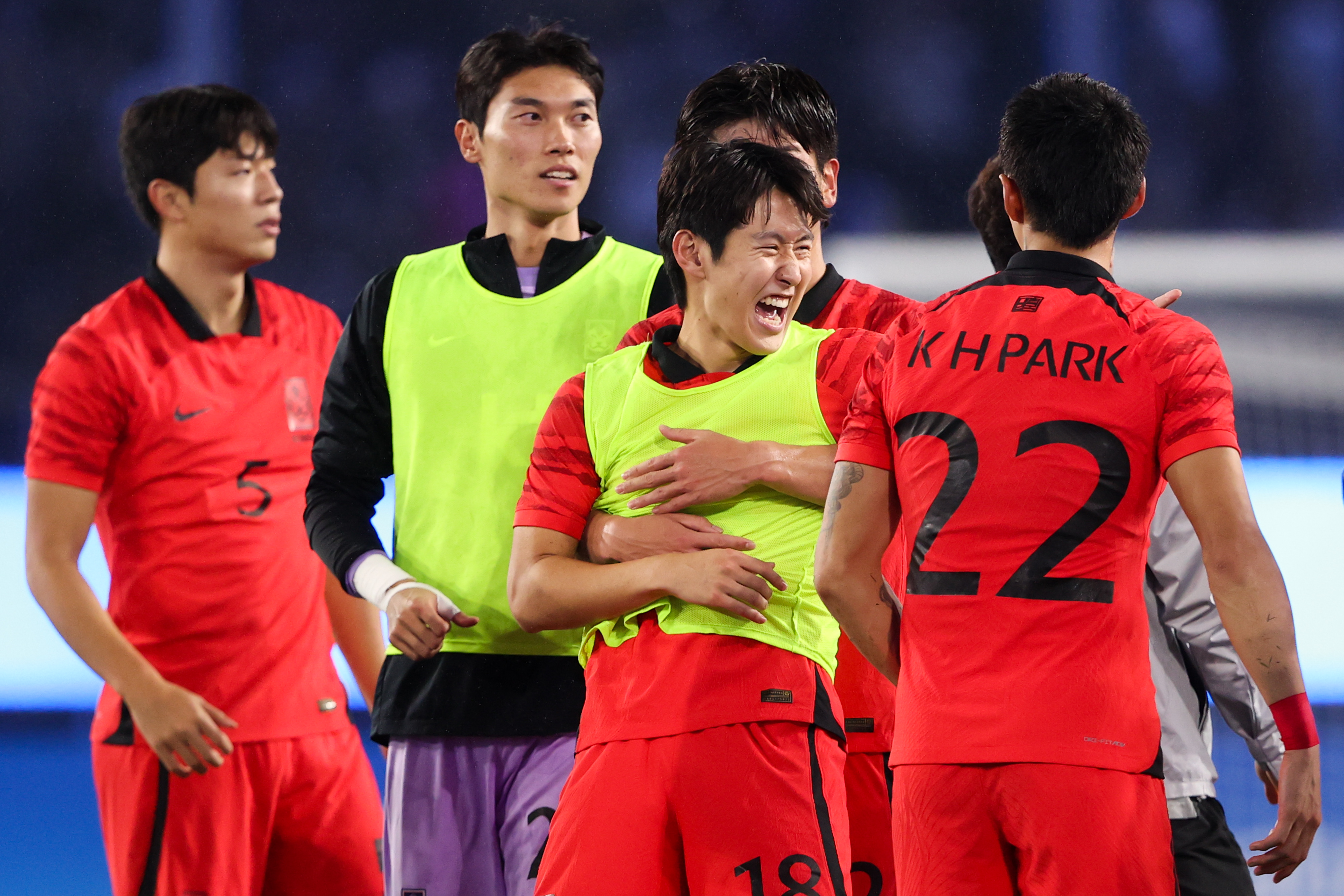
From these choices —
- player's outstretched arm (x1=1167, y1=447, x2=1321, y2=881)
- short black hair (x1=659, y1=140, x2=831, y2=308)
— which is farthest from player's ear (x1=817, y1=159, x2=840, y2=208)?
player's outstretched arm (x1=1167, y1=447, x2=1321, y2=881)

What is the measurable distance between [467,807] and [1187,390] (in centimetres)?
→ 137

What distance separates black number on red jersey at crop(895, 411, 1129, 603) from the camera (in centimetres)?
190

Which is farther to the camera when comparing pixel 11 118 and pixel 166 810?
pixel 11 118

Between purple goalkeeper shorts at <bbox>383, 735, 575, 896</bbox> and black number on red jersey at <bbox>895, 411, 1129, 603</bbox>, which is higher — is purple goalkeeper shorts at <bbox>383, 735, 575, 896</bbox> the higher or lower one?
the lower one

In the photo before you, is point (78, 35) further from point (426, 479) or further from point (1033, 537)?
point (1033, 537)

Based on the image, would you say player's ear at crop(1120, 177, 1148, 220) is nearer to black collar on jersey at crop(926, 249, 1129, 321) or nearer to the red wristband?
black collar on jersey at crop(926, 249, 1129, 321)

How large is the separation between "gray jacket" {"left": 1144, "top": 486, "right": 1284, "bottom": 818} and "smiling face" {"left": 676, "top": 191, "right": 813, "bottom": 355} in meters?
0.68

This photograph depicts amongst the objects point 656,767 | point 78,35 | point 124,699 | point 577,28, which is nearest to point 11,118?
point 78,35

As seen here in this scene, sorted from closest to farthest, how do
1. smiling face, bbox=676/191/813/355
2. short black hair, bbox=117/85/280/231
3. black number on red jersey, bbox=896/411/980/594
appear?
black number on red jersey, bbox=896/411/980/594 → smiling face, bbox=676/191/813/355 → short black hair, bbox=117/85/280/231

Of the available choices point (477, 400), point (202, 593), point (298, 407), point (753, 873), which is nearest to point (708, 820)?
point (753, 873)

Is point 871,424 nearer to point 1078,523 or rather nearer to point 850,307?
point 1078,523

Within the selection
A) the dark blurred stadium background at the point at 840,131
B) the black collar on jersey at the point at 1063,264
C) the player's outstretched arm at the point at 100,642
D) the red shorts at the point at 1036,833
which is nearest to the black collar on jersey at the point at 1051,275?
the black collar on jersey at the point at 1063,264

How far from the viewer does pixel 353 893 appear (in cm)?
332

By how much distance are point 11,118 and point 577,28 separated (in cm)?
327
